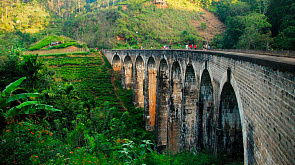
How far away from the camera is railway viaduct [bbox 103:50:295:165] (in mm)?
5172

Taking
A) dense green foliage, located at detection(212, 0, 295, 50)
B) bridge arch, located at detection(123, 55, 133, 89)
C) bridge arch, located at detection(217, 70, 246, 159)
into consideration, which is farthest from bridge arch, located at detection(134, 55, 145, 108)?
bridge arch, located at detection(217, 70, 246, 159)

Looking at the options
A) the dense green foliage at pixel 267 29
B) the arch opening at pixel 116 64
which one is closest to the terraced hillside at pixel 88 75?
the arch opening at pixel 116 64

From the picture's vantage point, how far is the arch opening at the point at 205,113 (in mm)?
13398

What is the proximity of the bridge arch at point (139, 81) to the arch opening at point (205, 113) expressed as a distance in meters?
17.5

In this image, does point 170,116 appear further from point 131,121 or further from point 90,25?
point 90,25

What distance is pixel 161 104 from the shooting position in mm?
23062

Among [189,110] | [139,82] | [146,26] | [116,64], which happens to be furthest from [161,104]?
[146,26]

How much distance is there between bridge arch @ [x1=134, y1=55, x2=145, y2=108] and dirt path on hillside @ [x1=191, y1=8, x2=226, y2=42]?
28.3 metres

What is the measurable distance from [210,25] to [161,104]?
44.4m

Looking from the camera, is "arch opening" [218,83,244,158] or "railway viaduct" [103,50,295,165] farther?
"arch opening" [218,83,244,158]

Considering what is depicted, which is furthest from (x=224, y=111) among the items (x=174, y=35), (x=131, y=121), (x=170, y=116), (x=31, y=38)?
(x=31, y=38)

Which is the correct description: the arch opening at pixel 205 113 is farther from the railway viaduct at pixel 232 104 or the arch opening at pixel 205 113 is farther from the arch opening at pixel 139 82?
the arch opening at pixel 139 82

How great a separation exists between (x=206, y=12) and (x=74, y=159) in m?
68.3

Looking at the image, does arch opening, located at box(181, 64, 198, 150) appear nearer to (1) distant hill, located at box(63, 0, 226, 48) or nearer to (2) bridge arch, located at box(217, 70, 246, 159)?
(2) bridge arch, located at box(217, 70, 246, 159)
